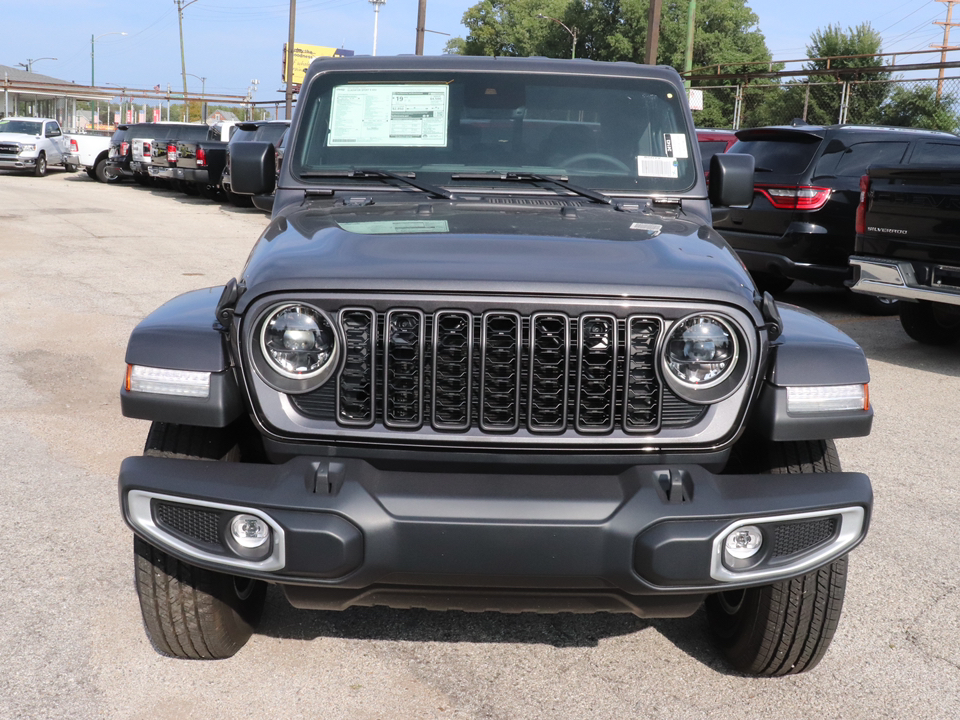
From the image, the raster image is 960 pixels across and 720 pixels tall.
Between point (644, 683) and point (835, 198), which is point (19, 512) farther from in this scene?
point (835, 198)

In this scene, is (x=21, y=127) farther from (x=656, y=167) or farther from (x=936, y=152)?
(x=656, y=167)

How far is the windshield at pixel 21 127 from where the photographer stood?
29766mm

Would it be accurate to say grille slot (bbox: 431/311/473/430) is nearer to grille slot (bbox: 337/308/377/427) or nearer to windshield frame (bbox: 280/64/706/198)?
grille slot (bbox: 337/308/377/427)

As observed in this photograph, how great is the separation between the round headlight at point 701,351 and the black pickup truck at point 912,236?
5.44m

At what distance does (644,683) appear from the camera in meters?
3.09

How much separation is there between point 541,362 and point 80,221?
15.8m

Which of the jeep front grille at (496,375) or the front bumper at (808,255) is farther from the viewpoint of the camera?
the front bumper at (808,255)

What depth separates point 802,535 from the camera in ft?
8.48

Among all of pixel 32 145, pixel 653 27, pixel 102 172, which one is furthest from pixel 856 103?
pixel 32 145

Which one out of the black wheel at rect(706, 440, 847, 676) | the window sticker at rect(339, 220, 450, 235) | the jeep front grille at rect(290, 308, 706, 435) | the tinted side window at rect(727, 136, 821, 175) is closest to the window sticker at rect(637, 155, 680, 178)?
the window sticker at rect(339, 220, 450, 235)

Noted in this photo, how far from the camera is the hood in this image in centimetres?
253

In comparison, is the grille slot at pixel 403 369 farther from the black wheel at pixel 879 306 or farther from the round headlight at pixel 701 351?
the black wheel at pixel 879 306

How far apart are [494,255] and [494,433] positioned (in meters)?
0.47

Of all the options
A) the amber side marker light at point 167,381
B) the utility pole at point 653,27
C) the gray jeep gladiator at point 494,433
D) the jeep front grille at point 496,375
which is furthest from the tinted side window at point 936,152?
the utility pole at point 653,27
